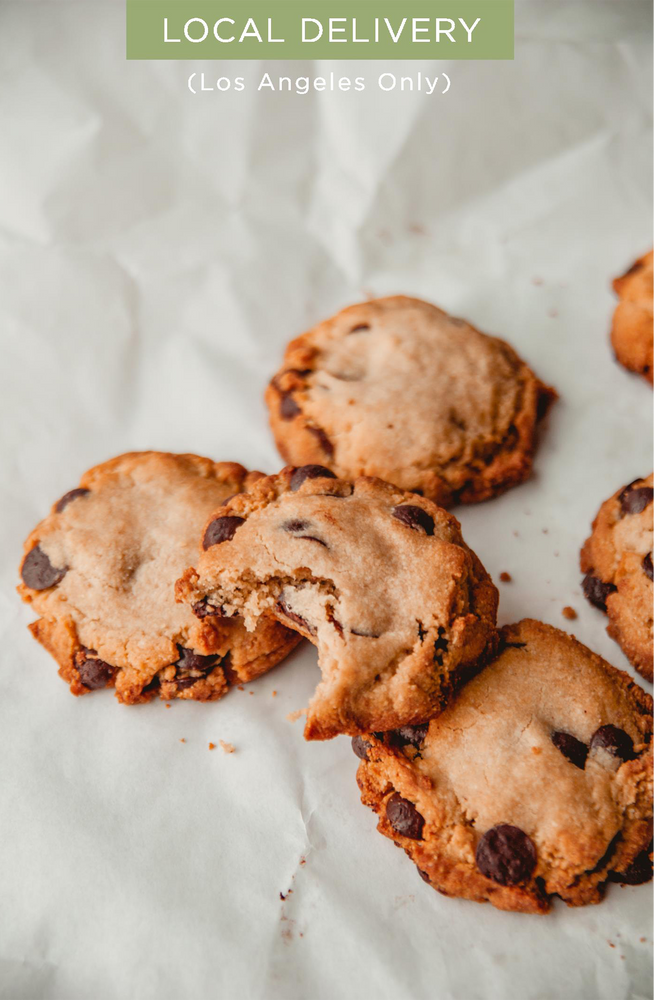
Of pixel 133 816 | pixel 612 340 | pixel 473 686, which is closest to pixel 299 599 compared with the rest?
pixel 473 686

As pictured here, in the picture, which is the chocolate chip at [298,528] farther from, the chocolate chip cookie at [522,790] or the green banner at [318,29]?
the green banner at [318,29]

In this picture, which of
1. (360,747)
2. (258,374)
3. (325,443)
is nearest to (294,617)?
(360,747)

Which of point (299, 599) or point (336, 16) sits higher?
point (336, 16)

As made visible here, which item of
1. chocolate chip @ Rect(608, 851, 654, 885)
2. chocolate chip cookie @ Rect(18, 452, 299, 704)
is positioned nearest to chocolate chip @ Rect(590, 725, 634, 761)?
chocolate chip @ Rect(608, 851, 654, 885)

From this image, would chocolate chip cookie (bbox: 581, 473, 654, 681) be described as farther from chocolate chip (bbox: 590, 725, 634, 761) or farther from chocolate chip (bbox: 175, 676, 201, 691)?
chocolate chip (bbox: 175, 676, 201, 691)

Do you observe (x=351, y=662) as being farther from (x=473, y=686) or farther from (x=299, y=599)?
(x=473, y=686)

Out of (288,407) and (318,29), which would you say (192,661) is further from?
(318,29)
